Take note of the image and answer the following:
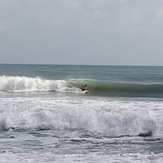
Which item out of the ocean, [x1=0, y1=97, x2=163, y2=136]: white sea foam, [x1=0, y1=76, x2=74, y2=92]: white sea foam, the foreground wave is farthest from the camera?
[x1=0, y1=76, x2=74, y2=92]: white sea foam

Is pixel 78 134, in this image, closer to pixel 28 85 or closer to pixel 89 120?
pixel 89 120

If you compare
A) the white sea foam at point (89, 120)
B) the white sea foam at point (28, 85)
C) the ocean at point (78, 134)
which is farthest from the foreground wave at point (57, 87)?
the white sea foam at point (89, 120)

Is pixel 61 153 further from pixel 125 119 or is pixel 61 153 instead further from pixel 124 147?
pixel 125 119

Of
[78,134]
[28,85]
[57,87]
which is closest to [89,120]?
[78,134]

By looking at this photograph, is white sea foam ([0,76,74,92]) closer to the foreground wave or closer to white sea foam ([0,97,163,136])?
the foreground wave

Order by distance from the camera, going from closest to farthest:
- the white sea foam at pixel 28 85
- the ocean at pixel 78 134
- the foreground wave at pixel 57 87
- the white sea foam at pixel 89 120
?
the ocean at pixel 78 134 < the white sea foam at pixel 89 120 < the foreground wave at pixel 57 87 < the white sea foam at pixel 28 85

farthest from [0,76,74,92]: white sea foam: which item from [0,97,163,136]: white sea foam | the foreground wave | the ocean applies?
[0,97,163,136]: white sea foam

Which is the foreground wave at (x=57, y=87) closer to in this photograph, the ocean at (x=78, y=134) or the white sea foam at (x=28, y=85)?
the white sea foam at (x=28, y=85)

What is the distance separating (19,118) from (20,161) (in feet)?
18.5

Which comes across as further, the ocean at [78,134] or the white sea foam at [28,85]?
the white sea foam at [28,85]

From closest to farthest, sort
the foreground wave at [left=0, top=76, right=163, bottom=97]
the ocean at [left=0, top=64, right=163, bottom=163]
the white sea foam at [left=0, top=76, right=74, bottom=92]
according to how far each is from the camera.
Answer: the ocean at [left=0, top=64, right=163, bottom=163] → the foreground wave at [left=0, top=76, right=163, bottom=97] → the white sea foam at [left=0, top=76, right=74, bottom=92]

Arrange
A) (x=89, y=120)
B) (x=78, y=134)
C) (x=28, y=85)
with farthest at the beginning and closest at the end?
(x=28, y=85) → (x=89, y=120) → (x=78, y=134)

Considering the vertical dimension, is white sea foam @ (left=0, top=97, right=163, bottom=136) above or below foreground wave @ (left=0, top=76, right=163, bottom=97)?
below

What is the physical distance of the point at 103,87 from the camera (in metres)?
29.5
